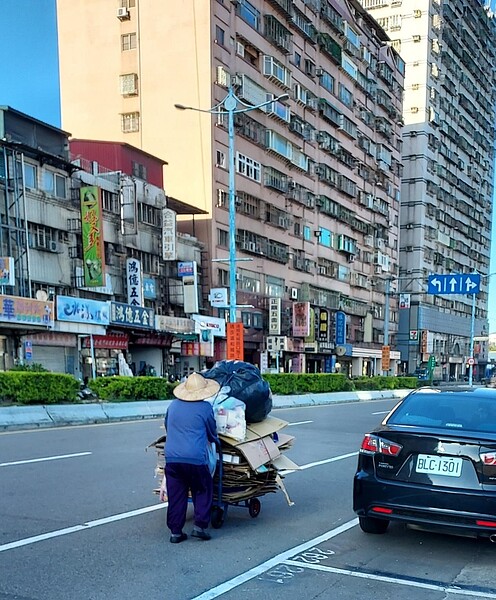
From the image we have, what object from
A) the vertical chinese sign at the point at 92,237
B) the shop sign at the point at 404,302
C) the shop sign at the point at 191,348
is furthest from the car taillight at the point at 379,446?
the shop sign at the point at 404,302

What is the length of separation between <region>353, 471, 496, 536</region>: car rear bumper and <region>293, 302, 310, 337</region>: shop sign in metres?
39.3

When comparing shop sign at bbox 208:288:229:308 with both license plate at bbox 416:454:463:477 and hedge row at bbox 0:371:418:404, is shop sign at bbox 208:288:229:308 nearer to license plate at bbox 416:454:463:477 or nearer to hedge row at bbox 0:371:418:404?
hedge row at bbox 0:371:418:404

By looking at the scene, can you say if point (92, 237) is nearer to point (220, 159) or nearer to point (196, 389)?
point (220, 159)

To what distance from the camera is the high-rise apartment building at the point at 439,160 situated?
71.7 m

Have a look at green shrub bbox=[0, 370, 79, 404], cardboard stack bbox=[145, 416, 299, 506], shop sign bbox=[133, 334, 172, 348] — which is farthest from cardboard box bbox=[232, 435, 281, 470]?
shop sign bbox=[133, 334, 172, 348]

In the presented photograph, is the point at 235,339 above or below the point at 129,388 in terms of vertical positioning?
above

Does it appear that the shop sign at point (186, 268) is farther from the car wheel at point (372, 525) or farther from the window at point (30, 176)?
the car wheel at point (372, 525)

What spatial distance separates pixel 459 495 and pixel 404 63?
7387 centimetres

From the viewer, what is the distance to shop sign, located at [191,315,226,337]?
34625 mm

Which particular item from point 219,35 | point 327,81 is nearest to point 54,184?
point 219,35

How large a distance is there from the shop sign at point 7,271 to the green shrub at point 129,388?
7.24m

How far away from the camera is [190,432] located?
527cm

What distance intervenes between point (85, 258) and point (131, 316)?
12.0ft

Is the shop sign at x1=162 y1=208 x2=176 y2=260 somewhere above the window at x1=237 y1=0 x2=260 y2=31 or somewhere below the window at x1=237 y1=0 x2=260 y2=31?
below
